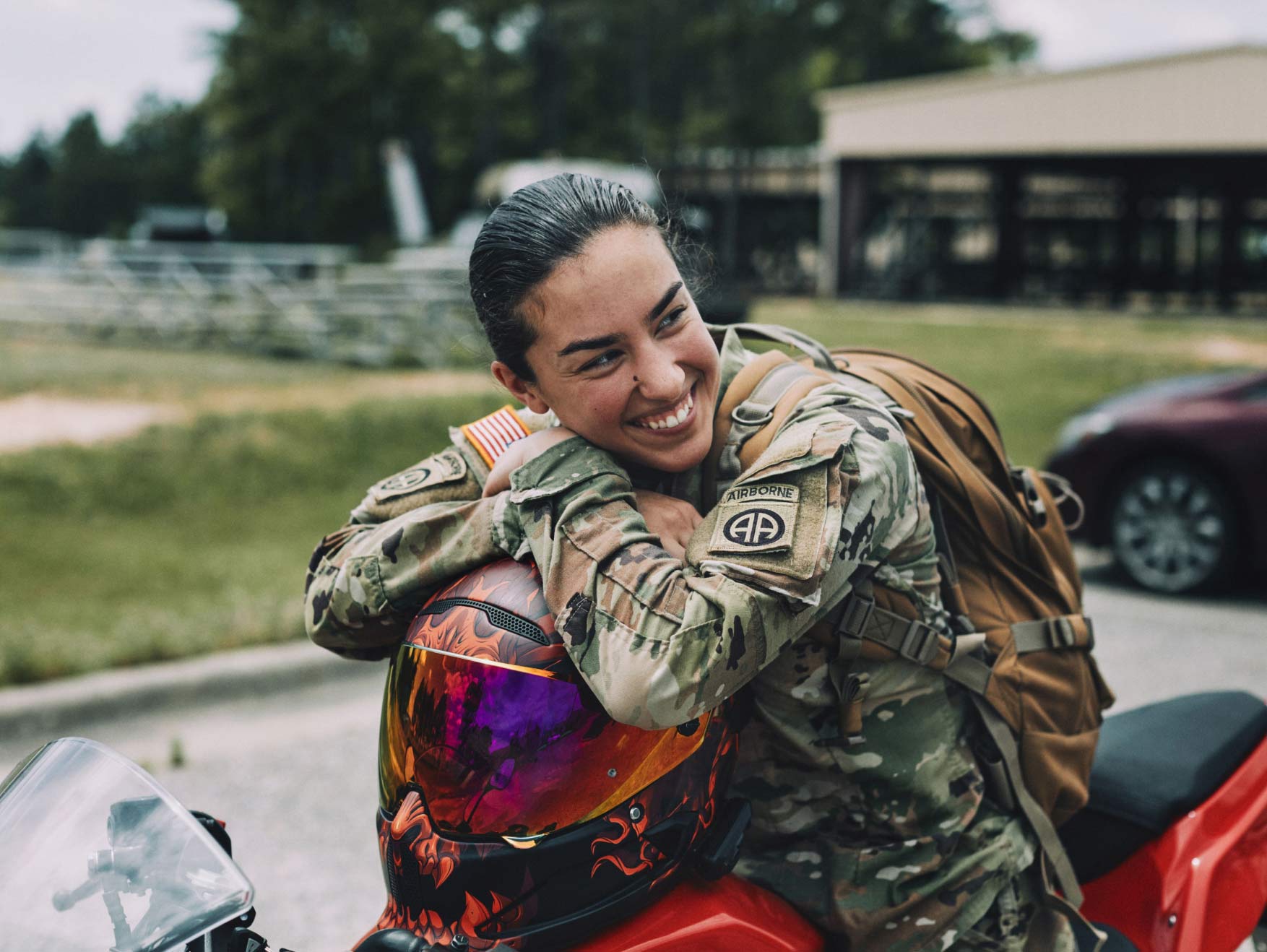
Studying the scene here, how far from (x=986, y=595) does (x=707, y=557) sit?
1.72ft

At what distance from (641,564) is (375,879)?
260cm

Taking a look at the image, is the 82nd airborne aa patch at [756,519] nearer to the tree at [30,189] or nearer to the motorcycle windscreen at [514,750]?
the motorcycle windscreen at [514,750]

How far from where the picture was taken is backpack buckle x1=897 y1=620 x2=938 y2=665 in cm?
158

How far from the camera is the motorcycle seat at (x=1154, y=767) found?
205cm

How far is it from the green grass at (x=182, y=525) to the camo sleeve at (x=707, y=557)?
13.1 feet

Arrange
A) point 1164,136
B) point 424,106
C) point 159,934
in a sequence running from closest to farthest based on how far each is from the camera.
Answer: point 159,934 < point 1164,136 < point 424,106

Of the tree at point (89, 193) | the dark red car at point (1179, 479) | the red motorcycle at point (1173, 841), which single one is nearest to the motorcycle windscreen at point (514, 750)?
the red motorcycle at point (1173, 841)

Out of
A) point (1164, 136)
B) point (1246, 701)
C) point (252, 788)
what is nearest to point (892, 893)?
point (1246, 701)

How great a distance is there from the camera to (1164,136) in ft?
87.9

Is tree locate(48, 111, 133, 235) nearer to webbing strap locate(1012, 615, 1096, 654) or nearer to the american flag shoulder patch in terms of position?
the american flag shoulder patch

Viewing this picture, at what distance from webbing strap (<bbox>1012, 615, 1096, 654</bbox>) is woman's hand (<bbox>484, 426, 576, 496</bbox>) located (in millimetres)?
695

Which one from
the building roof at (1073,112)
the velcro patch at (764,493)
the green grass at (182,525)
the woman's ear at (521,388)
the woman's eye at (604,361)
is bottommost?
the green grass at (182,525)

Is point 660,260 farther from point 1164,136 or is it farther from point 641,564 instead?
point 1164,136

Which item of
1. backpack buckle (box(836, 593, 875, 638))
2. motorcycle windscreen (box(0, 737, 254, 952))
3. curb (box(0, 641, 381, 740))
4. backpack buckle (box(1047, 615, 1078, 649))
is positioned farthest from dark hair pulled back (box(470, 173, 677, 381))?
curb (box(0, 641, 381, 740))
